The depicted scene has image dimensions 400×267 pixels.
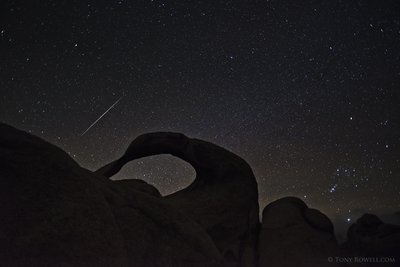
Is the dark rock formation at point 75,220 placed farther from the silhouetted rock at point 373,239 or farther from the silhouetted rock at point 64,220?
the silhouetted rock at point 373,239

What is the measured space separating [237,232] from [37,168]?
1019cm

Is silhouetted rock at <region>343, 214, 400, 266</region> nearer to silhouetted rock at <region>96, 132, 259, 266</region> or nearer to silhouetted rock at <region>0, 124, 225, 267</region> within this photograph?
silhouetted rock at <region>96, 132, 259, 266</region>

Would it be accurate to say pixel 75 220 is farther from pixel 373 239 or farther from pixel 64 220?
pixel 373 239

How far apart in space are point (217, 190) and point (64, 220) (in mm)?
10250

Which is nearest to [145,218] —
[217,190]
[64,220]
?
[64,220]

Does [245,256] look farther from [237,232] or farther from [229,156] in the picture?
[229,156]

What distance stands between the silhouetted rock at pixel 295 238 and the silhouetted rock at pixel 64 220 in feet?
25.5

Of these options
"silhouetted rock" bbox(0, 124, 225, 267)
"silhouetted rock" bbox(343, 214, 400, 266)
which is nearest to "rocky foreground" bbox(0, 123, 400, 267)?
"silhouetted rock" bbox(0, 124, 225, 267)

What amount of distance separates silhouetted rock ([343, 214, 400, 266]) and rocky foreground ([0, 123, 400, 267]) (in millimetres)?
319

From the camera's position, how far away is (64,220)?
20.4 feet

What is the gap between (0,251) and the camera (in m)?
5.50

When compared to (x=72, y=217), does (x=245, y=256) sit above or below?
below

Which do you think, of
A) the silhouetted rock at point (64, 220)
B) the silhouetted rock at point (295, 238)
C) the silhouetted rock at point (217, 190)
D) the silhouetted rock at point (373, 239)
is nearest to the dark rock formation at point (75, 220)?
the silhouetted rock at point (64, 220)

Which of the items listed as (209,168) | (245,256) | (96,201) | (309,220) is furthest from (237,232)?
(96,201)
